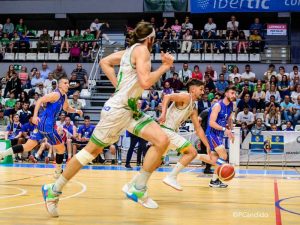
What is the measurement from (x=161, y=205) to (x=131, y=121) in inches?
52.0

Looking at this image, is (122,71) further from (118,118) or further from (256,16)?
(256,16)

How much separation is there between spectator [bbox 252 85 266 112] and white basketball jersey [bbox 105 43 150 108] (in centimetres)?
1282

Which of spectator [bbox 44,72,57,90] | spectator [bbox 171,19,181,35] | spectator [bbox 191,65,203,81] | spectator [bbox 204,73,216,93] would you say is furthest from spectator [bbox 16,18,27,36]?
spectator [bbox 204,73,216,93]

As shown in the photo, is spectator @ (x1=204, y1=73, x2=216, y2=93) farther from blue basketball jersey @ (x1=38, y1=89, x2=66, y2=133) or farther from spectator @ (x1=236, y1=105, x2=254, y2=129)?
blue basketball jersey @ (x1=38, y1=89, x2=66, y2=133)

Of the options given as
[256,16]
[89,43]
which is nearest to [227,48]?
[256,16]

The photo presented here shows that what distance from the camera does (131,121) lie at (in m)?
5.89

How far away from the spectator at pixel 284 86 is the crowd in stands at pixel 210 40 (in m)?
2.84

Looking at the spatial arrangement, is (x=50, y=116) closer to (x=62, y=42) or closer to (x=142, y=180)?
(x=142, y=180)

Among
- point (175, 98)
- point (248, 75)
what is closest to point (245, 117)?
point (248, 75)

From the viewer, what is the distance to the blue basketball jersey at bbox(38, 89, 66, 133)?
10031mm

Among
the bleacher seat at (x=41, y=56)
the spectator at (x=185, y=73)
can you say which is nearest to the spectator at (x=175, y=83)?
the spectator at (x=185, y=73)

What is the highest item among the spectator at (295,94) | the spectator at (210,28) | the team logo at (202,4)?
the team logo at (202,4)

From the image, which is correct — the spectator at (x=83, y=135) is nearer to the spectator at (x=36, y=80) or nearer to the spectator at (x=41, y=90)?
the spectator at (x=41, y=90)

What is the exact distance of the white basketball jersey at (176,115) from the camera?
860 centimetres
